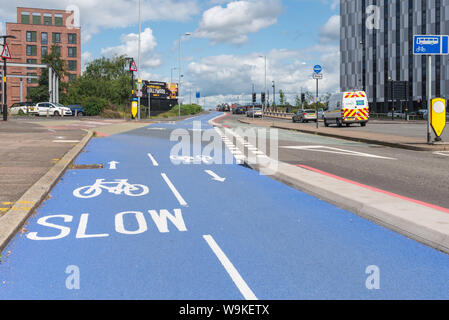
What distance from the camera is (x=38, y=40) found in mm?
104812

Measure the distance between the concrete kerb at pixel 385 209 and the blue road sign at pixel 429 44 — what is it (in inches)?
389

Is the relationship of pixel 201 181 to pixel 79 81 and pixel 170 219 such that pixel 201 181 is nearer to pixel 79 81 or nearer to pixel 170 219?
pixel 170 219

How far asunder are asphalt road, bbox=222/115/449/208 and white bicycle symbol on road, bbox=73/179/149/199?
4608 mm

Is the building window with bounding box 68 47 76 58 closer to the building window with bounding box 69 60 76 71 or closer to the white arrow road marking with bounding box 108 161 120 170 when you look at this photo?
the building window with bounding box 69 60 76 71

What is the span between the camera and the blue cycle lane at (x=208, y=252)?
4.11 metres

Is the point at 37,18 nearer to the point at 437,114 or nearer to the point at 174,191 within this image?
the point at 437,114

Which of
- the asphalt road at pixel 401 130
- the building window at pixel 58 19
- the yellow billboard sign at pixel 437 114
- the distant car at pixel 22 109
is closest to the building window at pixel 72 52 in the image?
the building window at pixel 58 19

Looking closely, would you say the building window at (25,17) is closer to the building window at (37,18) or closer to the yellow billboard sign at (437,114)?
the building window at (37,18)

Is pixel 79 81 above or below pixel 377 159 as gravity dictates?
above

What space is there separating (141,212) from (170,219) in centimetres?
69

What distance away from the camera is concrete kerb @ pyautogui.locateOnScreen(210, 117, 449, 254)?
562cm

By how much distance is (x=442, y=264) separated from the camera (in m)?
4.77

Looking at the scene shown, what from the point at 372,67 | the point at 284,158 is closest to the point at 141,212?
the point at 284,158

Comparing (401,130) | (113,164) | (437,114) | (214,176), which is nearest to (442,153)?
(437,114)
